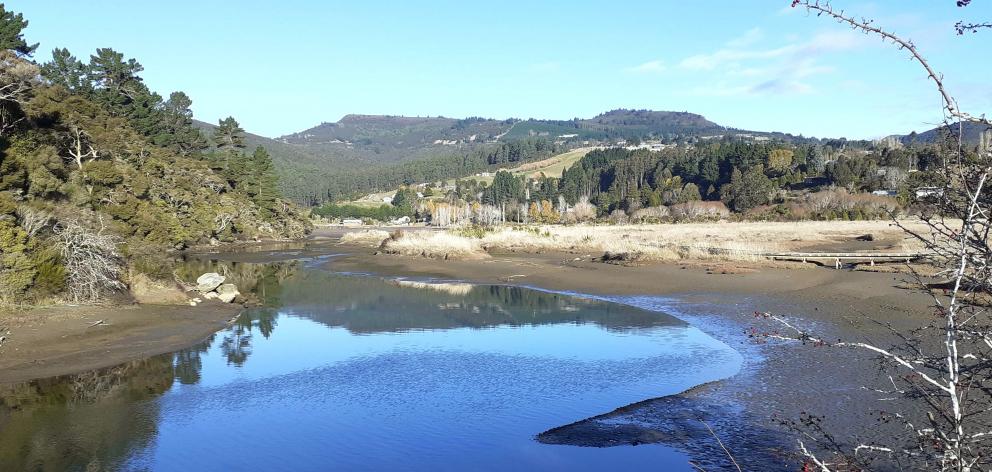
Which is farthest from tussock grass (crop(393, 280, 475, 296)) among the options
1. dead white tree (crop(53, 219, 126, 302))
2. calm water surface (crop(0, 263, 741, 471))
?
dead white tree (crop(53, 219, 126, 302))

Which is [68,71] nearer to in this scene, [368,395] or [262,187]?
[262,187]

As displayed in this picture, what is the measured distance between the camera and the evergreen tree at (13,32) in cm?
5012

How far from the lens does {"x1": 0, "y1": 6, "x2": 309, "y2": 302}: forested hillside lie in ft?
82.9

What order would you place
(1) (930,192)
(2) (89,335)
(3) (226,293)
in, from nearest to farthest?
1. (1) (930,192)
2. (2) (89,335)
3. (3) (226,293)

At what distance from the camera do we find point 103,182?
156 feet

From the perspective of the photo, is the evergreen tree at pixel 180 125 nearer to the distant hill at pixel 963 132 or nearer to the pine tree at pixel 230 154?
the pine tree at pixel 230 154

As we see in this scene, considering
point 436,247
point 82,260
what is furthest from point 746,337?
point 436,247

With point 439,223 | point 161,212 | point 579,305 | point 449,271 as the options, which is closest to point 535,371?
point 579,305

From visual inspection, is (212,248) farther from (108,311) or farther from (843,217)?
(843,217)

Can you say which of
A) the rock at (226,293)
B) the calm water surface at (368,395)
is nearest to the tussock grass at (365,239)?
the rock at (226,293)

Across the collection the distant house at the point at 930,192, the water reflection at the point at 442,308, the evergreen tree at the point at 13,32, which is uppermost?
the evergreen tree at the point at 13,32

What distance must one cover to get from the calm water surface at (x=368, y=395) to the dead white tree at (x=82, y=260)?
560 cm

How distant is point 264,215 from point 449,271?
5382cm

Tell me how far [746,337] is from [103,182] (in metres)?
43.4
